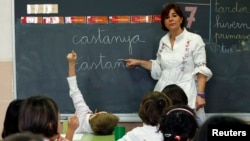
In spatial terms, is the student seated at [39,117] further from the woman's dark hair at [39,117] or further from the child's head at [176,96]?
the child's head at [176,96]

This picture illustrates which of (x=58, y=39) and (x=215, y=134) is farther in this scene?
(x=58, y=39)

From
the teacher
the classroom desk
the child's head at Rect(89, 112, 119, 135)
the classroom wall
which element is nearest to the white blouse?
the teacher

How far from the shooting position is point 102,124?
289 cm

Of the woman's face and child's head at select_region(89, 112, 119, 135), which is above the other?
the woman's face

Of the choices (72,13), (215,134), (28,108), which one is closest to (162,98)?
(28,108)

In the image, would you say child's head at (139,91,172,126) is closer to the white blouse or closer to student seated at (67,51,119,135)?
student seated at (67,51,119,135)

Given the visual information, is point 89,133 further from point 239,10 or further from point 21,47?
point 239,10

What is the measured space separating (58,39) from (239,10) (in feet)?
5.23

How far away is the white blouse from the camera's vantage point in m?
3.34

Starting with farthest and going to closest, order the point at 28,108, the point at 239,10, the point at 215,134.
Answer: the point at 239,10 → the point at 28,108 → the point at 215,134

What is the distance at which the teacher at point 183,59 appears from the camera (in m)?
3.34

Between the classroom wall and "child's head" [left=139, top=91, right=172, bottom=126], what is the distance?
173 cm

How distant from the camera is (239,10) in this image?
3.55 m

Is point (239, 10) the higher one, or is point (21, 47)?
point (239, 10)
